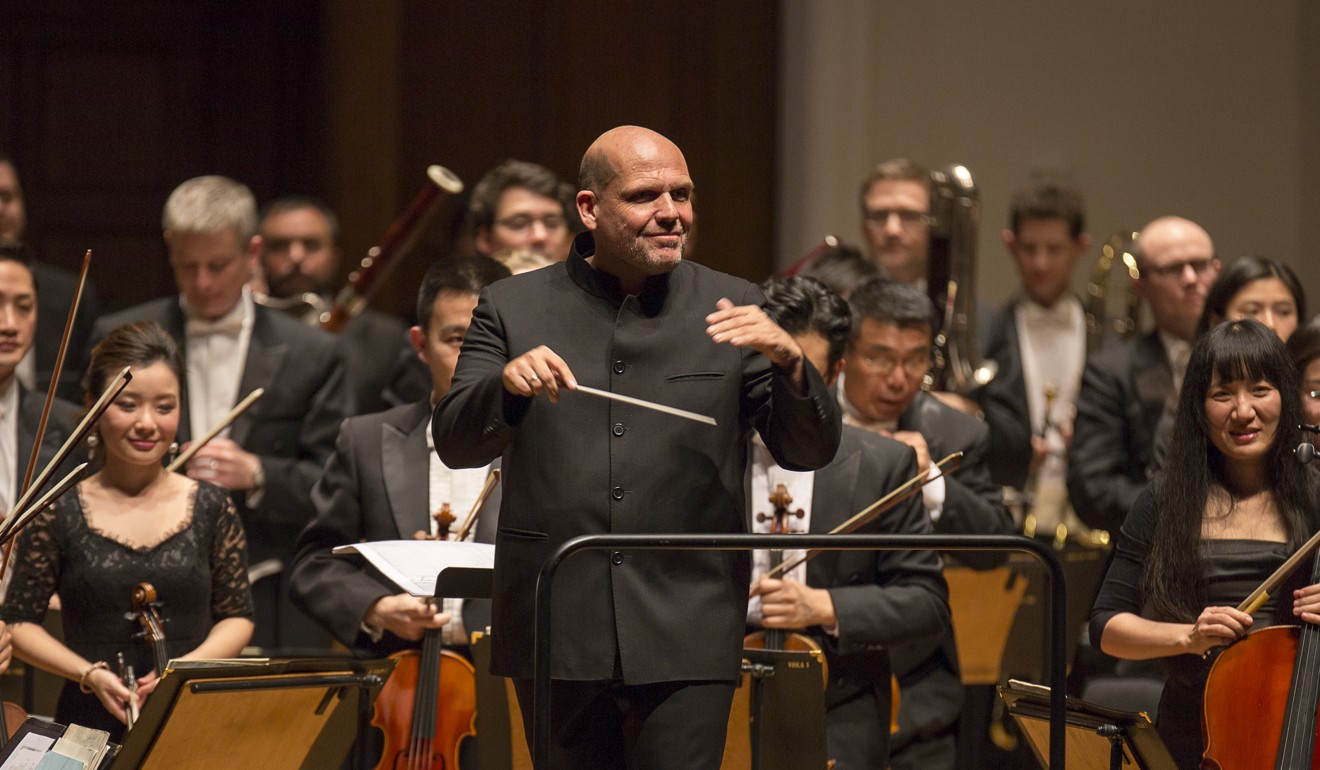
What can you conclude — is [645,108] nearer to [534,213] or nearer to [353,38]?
[353,38]

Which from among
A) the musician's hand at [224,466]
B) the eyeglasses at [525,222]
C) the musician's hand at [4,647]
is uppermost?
the eyeglasses at [525,222]

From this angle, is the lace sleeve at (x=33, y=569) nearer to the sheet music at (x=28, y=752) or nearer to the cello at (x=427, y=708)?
the sheet music at (x=28, y=752)

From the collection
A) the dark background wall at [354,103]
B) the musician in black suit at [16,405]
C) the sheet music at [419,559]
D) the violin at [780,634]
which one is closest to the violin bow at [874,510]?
the violin at [780,634]

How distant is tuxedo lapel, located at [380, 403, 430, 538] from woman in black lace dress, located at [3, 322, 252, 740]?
29 centimetres

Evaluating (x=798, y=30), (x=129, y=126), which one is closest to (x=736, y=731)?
(x=798, y=30)

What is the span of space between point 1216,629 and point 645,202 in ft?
3.64

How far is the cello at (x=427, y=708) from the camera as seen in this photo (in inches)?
114

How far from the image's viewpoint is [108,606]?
301 cm

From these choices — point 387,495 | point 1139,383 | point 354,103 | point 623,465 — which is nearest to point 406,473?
point 387,495

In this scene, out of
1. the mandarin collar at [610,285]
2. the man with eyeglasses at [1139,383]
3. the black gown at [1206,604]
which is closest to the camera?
the mandarin collar at [610,285]

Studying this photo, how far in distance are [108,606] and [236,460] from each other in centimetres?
81

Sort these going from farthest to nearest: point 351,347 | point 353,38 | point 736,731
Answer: point 353,38, point 351,347, point 736,731

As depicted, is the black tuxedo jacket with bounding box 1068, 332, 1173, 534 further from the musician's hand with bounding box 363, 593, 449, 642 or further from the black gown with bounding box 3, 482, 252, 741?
the black gown with bounding box 3, 482, 252, 741

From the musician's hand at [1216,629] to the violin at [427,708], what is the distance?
1.18 meters
